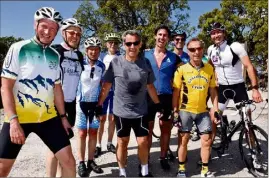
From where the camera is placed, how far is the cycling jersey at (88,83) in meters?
5.05

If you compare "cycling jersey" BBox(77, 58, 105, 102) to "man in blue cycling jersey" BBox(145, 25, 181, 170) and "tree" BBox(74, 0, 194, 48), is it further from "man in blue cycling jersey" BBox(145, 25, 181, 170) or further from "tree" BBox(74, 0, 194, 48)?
"tree" BBox(74, 0, 194, 48)

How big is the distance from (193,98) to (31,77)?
2668 mm

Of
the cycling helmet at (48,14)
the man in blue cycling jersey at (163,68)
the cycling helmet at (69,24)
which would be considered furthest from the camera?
the man in blue cycling jersey at (163,68)

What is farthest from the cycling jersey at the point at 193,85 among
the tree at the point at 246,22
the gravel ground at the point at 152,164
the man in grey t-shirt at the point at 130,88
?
the tree at the point at 246,22

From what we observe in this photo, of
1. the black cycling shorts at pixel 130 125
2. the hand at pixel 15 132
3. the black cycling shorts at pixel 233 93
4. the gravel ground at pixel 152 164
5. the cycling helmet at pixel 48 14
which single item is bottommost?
the gravel ground at pixel 152 164

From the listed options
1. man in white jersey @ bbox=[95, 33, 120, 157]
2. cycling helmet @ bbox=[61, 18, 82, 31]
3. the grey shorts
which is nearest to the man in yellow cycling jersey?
Result: the grey shorts

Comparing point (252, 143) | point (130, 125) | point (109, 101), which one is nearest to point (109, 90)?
point (130, 125)

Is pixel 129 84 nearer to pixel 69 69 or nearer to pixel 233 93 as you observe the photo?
pixel 69 69

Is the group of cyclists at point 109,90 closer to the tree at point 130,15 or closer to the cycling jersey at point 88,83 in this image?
the cycling jersey at point 88,83

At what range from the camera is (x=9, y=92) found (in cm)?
303

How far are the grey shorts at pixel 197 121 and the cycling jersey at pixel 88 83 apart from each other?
168 cm

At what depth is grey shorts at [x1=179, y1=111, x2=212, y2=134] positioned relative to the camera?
4578mm

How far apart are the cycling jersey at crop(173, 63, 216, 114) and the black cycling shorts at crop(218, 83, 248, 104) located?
40.8 inches

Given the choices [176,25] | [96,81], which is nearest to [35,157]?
[96,81]
